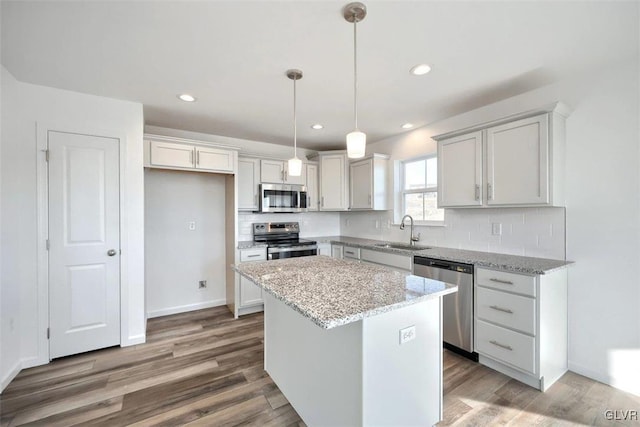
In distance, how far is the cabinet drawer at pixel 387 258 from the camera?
312 centimetres

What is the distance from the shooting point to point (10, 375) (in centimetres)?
226

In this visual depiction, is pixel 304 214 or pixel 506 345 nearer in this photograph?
pixel 506 345

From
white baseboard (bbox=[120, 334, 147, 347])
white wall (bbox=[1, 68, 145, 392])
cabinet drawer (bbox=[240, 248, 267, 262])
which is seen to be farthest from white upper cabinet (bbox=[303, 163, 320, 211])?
white baseboard (bbox=[120, 334, 147, 347])

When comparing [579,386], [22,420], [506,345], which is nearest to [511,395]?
[506,345]

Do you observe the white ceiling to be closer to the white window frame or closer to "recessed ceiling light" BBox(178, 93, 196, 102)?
"recessed ceiling light" BBox(178, 93, 196, 102)

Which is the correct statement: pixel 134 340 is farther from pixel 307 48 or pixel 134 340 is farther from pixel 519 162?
pixel 519 162

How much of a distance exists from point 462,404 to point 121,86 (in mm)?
3763

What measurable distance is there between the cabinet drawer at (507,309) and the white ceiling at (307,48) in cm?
182

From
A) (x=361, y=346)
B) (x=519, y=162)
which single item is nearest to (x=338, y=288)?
(x=361, y=346)

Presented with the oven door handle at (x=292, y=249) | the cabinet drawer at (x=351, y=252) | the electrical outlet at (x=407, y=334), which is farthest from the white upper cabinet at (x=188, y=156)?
the electrical outlet at (x=407, y=334)

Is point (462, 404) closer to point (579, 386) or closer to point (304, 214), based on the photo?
point (579, 386)

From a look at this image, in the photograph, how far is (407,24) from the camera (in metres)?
1.65

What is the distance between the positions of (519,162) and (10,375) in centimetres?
463

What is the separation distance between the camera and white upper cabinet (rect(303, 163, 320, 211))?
444 centimetres
